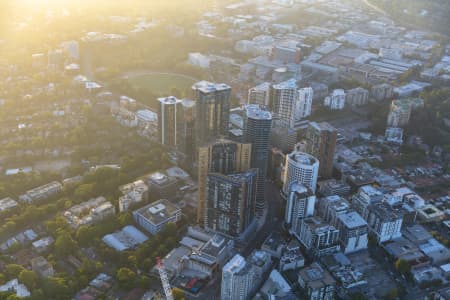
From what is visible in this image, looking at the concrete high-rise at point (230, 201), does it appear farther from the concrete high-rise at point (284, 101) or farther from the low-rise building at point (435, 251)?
the concrete high-rise at point (284, 101)

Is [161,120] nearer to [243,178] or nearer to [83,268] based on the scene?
[243,178]

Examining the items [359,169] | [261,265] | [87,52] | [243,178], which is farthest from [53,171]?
[87,52]

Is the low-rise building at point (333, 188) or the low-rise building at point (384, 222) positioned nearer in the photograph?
the low-rise building at point (384, 222)

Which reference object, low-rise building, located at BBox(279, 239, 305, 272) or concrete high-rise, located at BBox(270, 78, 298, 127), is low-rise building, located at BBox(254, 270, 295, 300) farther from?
concrete high-rise, located at BBox(270, 78, 298, 127)

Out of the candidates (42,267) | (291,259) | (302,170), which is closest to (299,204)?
(302,170)

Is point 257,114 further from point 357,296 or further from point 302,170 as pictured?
point 357,296

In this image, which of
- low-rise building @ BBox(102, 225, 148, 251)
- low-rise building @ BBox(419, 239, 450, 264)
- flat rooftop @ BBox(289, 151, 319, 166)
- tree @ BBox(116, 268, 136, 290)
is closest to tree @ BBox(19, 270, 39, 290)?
tree @ BBox(116, 268, 136, 290)

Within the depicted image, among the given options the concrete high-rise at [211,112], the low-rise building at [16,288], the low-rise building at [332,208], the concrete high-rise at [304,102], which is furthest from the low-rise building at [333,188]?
the low-rise building at [16,288]
